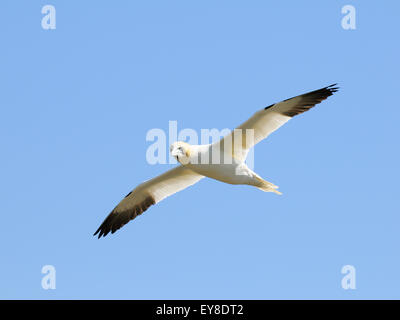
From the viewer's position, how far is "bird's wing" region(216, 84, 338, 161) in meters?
14.2

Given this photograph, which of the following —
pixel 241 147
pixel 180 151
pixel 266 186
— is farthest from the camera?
pixel 266 186

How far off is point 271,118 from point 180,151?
6.49ft

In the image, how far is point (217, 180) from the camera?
1473 centimetres

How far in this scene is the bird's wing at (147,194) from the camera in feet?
52.3

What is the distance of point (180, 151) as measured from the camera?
46.1 feet

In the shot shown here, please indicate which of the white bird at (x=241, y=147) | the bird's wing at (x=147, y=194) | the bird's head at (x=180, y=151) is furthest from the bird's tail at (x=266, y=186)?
the bird's wing at (x=147, y=194)

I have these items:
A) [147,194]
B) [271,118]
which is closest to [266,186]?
[271,118]

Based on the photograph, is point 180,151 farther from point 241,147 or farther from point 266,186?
point 266,186

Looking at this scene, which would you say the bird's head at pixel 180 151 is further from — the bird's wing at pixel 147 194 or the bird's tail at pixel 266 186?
the bird's tail at pixel 266 186

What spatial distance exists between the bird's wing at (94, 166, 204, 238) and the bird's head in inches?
60.5

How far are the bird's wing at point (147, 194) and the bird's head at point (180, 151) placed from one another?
1536 mm

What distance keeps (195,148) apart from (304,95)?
2.46 m
